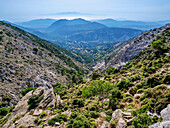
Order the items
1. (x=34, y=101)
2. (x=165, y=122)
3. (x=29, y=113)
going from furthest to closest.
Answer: (x=34, y=101), (x=29, y=113), (x=165, y=122)

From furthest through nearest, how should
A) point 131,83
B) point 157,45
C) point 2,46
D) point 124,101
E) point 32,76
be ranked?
1. point 2,46
2. point 32,76
3. point 157,45
4. point 131,83
5. point 124,101

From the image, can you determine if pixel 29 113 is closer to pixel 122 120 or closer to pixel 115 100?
pixel 115 100

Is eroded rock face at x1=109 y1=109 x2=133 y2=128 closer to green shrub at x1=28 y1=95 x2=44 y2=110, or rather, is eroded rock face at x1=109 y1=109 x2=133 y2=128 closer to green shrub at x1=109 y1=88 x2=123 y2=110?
green shrub at x1=109 y1=88 x2=123 y2=110

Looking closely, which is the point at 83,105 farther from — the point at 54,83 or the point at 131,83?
the point at 54,83

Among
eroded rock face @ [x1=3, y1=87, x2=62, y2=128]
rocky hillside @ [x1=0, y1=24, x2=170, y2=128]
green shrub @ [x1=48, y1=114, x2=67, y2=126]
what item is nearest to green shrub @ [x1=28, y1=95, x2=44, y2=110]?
rocky hillside @ [x1=0, y1=24, x2=170, y2=128]

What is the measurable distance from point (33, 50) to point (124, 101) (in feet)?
354

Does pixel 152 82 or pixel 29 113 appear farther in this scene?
pixel 29 113

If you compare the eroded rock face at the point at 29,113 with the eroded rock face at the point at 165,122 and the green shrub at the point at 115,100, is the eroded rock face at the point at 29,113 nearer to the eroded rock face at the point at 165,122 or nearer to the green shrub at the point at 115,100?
the green shrub at the point at 115,100

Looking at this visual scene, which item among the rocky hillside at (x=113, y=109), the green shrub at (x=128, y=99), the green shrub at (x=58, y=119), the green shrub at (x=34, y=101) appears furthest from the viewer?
the green shrub at (x=34, y=101)

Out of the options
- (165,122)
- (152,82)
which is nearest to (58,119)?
(165,122)

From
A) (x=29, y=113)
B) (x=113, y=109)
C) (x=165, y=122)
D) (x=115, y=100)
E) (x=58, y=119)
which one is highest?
(x=165, y=122)

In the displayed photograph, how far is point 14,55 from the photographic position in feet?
260

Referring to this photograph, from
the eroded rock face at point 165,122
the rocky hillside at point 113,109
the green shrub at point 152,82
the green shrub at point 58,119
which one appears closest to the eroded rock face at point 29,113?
the rocky hillside at point 113,109

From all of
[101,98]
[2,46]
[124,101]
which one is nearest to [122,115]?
[124,101]
